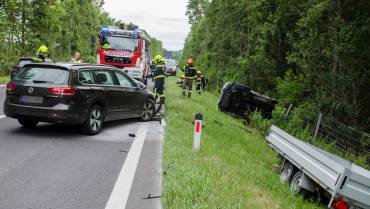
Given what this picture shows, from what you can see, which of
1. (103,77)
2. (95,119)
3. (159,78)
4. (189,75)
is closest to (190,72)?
(189,75)

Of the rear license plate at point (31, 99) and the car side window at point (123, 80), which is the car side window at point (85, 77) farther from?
the car side window at point (123, 80)

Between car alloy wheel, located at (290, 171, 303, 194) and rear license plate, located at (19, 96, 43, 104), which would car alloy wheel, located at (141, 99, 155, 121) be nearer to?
rear license plate, located at (19, 96, 43, 104)

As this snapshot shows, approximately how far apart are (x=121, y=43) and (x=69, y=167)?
17.1m

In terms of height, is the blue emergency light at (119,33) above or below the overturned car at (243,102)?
above

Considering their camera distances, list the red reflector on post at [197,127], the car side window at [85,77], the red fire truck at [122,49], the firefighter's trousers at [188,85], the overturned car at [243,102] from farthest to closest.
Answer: the red fire truck at [122,49] → the firefighter's trousers at [188,85] → the overturned car at [243,102] → the car side window at [85,77] → the red reflector on post at [197,127]

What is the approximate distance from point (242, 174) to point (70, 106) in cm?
399

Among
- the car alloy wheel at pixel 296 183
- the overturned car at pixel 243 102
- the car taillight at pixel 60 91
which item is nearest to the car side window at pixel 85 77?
the car taillight at pixel 60 91

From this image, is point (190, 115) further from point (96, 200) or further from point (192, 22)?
point (192, 22)

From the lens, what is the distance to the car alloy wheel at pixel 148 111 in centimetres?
1313

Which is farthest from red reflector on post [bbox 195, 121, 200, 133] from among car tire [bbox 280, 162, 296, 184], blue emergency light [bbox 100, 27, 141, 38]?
blue emergency light [bbox 100, 27, 141, 38]

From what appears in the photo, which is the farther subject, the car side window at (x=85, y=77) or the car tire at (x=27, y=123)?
the car tire at (x=27, y=123)

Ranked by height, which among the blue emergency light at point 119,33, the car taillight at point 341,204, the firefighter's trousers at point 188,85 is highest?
the blue emergency light at point 119,33

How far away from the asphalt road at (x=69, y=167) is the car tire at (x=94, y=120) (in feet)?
0.65

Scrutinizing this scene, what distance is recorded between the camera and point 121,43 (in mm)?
23672
